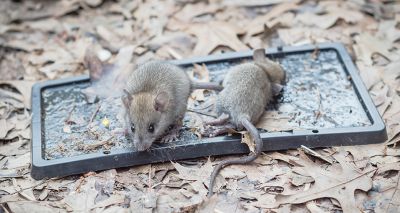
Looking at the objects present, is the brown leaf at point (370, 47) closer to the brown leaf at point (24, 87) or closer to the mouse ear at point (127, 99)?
the mouse ear at point (127, 99)

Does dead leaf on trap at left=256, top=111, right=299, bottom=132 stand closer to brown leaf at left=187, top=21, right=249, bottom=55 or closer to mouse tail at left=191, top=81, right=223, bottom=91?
mouse tail at left=191, top=81, right=223, bottom=91

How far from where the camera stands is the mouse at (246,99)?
604 cm

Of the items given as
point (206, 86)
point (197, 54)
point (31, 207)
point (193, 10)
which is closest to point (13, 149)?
point (31, 207)

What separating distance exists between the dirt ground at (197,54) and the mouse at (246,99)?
13.0 inches

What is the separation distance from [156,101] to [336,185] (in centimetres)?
198

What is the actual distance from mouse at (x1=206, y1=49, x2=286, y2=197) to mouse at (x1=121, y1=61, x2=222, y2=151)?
0.33 m

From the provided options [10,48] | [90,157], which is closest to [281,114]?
[90,157]

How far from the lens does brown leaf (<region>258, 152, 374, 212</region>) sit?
5.59 m

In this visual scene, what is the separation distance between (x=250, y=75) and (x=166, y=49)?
2.09 meters

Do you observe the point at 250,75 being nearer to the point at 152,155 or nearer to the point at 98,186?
the point at 152,155

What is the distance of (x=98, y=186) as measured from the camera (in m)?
5.93

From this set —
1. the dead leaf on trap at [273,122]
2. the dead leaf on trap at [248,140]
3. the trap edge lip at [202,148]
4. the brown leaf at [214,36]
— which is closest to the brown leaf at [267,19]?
the brown leaf at [214,36]

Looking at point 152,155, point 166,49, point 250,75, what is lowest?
point 152,155

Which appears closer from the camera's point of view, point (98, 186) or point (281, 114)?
point (98, 186)
